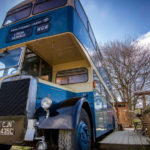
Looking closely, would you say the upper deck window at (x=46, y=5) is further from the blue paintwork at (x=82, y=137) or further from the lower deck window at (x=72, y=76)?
the blue paintwork at (x=82, y=137)

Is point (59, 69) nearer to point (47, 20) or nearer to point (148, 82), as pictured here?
point (47, 20)

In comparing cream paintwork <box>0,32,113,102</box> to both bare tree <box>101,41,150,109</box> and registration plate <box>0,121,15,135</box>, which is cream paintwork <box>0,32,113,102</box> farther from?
bare tree <box>101,41,150,109</box>

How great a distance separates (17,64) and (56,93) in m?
0.99

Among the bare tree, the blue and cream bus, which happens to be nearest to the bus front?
the blue and cream bus

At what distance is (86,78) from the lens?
10.6 ft

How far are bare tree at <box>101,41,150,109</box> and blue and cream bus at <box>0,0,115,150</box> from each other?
10.9 metres

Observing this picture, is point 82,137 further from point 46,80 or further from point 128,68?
point 128,68

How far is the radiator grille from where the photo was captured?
1818 mm

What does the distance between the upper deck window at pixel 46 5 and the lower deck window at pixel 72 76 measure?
1674 millimetres

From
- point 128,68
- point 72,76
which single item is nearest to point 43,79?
point 72,76

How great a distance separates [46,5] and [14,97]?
2.55 m

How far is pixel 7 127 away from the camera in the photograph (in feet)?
5.69

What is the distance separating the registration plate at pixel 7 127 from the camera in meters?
1.69

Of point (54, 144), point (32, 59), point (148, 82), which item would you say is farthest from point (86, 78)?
point (148, 82)
